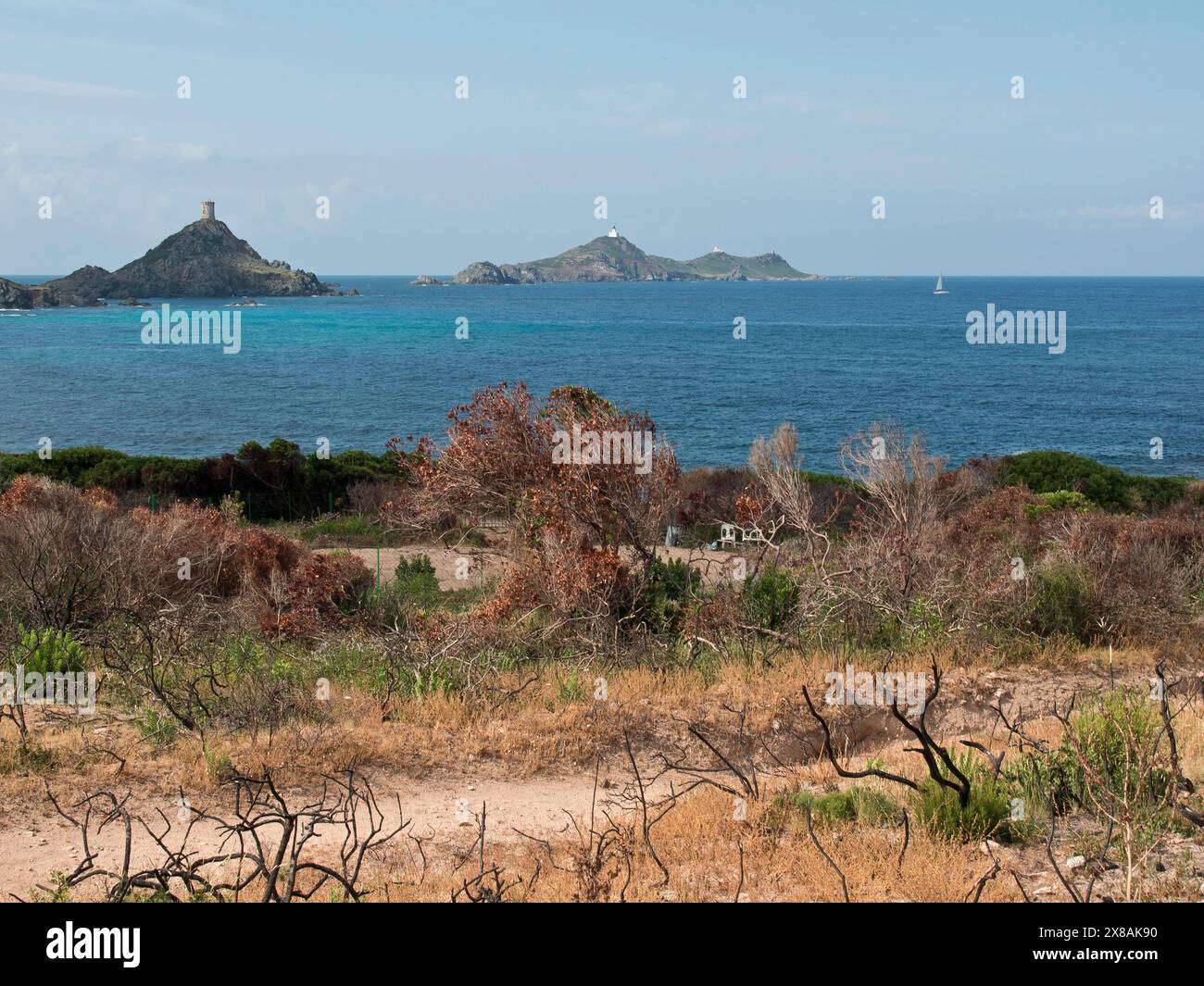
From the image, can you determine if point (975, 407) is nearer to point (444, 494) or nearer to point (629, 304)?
point (444, 494)

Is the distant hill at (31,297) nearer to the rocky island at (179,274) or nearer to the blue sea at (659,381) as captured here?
the rocky island at (179,274)

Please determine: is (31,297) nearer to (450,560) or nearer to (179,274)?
(179,274)

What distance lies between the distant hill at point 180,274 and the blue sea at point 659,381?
26842mm

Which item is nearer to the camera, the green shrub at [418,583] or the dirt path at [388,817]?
the dirt path at [388,817]

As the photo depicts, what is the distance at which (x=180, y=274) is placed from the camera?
6663 inches

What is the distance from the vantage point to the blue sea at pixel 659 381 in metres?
54.1

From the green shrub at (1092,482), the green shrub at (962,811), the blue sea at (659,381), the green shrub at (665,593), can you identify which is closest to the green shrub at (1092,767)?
the green shrub at (962,811)

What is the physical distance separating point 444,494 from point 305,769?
6.13 meters

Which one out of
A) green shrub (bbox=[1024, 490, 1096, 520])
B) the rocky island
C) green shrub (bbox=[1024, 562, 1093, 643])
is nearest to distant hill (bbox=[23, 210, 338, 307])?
the rocky island

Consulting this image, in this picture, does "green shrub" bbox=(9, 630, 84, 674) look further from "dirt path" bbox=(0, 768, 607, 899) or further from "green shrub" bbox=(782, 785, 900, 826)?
"green shrub" bbox=(782, 785, 900, 826)

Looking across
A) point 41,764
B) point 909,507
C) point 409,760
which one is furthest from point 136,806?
point 909,507

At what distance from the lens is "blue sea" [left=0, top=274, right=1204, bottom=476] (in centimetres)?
5409

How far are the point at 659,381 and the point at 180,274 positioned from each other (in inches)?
4778

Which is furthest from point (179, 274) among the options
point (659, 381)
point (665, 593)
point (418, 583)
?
point (665, 593)
